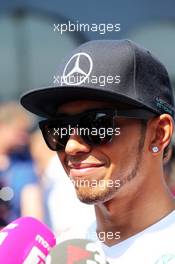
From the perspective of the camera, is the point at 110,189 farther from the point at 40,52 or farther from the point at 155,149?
the point at 40,52

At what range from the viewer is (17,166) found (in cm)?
269

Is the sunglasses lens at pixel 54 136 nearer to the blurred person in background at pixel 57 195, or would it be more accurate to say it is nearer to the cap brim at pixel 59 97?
the cap brim at pixel 59 97

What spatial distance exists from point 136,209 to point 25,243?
238 millimetres

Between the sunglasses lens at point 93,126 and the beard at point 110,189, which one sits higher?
the sunglasses lens at point 93,126

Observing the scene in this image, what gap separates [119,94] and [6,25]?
8.49ft

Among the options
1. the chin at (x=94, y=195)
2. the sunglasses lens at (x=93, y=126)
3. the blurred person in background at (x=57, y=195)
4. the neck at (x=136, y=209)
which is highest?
the sunglasses lens at (x=93, y=126)

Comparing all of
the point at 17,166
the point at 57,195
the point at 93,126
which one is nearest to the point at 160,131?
the point at 93,126

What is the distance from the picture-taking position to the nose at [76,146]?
141cm

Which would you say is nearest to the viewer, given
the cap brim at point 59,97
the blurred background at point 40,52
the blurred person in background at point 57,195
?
the cap brim at point 59,97

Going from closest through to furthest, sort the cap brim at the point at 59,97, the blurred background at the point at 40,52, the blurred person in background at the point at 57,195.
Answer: the cap brim at the point at 59,97, the blurred person in background at the point at 57,195, the blurred background at the point at 40,52

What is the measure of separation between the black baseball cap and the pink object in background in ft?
0.84

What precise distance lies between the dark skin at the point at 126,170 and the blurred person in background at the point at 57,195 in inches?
33.8

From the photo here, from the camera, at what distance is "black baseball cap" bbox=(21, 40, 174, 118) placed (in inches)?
54.9

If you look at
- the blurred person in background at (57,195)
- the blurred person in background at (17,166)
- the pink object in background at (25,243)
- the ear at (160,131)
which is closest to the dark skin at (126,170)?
the ear at (160,131)
